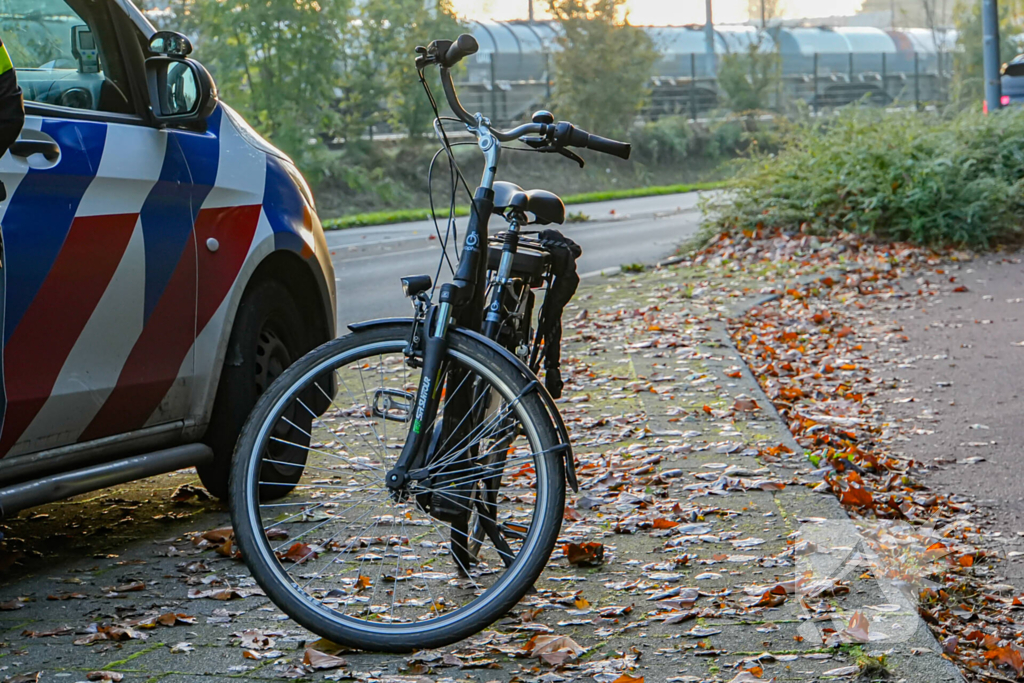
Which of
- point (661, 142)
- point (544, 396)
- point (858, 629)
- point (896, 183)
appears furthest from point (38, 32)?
point (661, 142)

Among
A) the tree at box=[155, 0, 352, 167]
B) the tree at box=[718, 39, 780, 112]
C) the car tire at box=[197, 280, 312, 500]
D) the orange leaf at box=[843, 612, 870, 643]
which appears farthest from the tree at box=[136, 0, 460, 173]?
the orange leaf at box=[843, 612, 870, 643]

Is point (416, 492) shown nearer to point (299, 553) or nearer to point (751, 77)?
point (299, 553)

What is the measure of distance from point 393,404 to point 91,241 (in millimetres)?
1199

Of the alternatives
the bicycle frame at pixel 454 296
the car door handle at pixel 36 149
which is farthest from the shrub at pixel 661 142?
the bicycle frame at pixel 454 296

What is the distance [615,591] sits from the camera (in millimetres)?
3570

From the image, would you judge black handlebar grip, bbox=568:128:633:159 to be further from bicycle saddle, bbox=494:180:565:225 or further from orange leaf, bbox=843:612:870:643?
orange leaf, bbox=843:612:870:643

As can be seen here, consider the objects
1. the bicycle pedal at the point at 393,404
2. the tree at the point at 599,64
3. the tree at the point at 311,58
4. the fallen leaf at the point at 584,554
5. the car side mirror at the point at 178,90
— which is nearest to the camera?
the bicycle pedal at the point at 393,404

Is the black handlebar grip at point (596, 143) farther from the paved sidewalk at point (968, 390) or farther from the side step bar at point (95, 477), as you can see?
the paved sidewalk at point (968, 390)

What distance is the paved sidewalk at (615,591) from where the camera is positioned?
3010 mm

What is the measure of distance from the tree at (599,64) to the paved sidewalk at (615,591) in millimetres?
28206

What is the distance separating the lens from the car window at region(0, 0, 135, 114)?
12.7ft

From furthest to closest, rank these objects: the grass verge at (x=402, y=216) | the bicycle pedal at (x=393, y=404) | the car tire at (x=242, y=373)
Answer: the grass verge at (x=402, y=216), the car tire at (x=242, y=373), the bicycle pedal at (x=393, y=404)

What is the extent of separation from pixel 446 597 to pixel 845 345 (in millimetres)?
5189

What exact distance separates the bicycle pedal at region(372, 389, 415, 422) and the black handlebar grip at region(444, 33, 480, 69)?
2.90 ft
